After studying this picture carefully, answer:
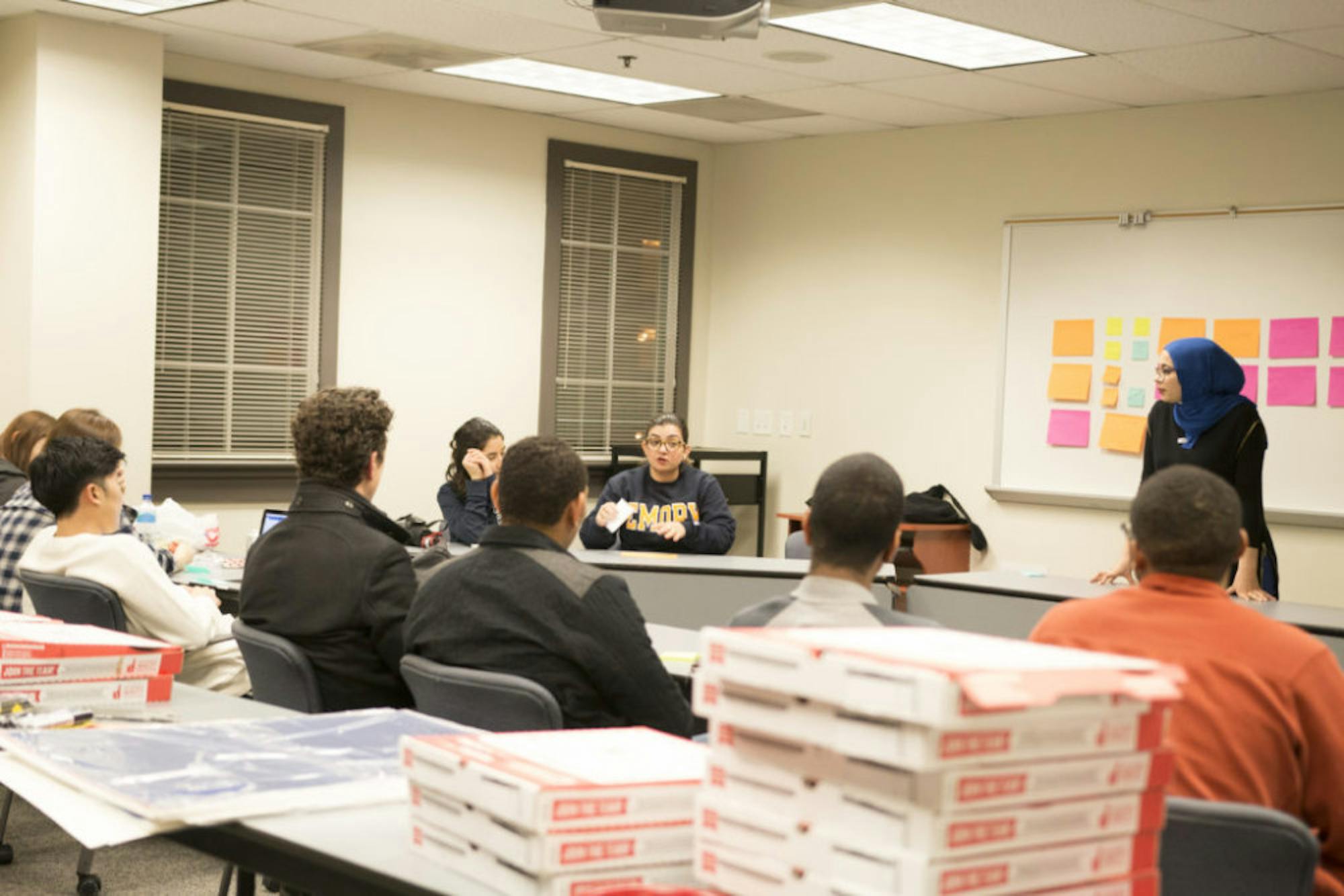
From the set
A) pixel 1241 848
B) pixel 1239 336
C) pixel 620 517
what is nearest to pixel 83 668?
pixel 1241 848

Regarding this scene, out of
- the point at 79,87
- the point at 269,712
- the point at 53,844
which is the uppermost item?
the point at 79,87

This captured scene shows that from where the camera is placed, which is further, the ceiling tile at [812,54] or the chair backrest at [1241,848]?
the ceiling tile at [812,54]

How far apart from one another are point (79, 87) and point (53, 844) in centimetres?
322

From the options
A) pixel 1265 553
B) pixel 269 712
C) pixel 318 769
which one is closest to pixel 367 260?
pixel 1265 553

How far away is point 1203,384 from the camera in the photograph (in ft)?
15.2

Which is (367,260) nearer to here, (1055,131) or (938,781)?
(1055,131)

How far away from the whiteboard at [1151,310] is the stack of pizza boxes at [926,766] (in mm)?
5391

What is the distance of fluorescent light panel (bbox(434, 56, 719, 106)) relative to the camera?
664cm

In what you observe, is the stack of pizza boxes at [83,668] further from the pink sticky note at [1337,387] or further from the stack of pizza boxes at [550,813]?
the pink sticky note at [1337,387]

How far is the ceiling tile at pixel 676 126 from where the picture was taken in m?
7.62

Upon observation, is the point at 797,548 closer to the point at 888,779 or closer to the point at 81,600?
the point at 81,600

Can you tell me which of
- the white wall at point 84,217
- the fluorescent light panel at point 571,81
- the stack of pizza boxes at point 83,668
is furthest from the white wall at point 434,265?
the stack of pizza boxes at point 83,668

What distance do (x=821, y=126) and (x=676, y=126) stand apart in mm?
790

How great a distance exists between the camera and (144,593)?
339cm
